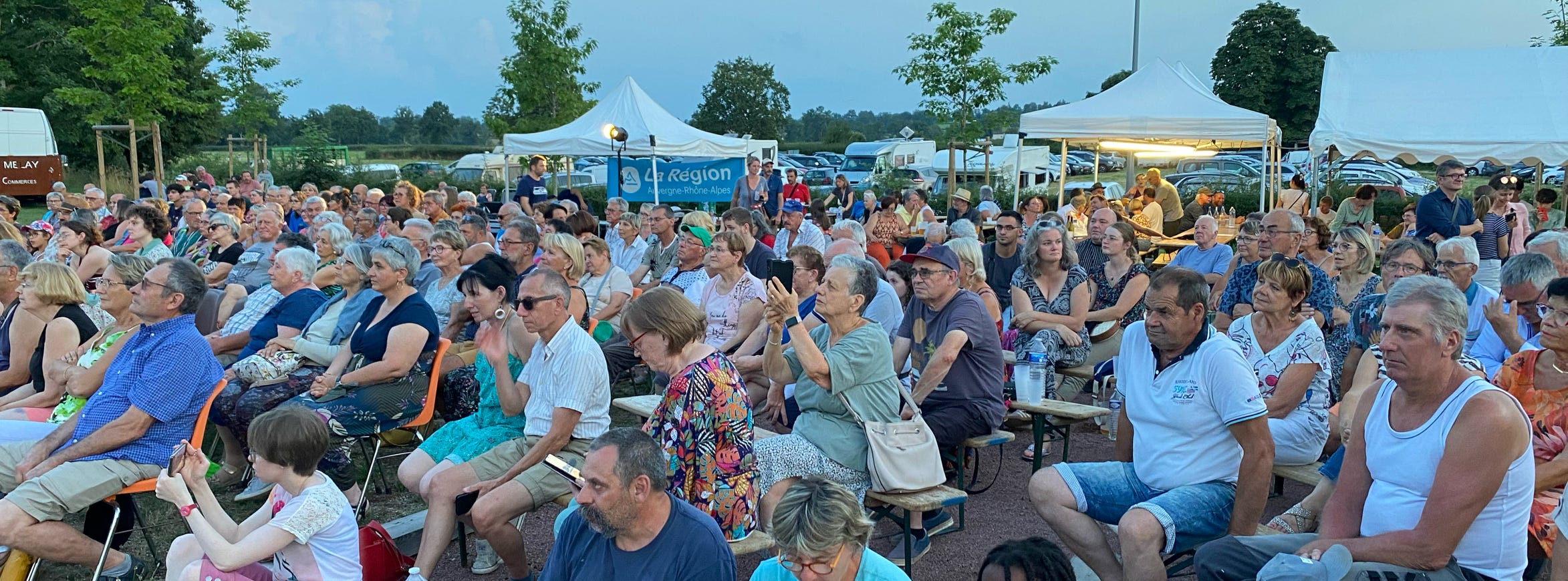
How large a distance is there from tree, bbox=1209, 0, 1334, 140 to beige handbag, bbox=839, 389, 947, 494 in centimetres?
4191

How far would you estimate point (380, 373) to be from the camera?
466cm

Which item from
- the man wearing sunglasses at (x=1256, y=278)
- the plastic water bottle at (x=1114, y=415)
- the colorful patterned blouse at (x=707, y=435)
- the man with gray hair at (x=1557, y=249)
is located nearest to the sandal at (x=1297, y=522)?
the plastic water bottle at (x=1114, y=415)

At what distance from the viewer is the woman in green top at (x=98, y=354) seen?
4.34m

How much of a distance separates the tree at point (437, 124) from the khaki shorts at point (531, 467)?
69.1 metres

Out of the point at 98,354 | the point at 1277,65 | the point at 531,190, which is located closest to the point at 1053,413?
the point at 98,354

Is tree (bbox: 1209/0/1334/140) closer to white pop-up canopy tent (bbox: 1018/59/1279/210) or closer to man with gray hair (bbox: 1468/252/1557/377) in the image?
white pop-up canopy tent (bbox: 1018/59/1279/210)

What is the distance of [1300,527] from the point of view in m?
3.31

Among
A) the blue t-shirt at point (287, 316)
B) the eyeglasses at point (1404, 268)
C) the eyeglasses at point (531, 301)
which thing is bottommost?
the blue t-shirt at point (287, 316)

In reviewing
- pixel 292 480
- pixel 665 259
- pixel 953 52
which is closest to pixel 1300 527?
pixel 292 480

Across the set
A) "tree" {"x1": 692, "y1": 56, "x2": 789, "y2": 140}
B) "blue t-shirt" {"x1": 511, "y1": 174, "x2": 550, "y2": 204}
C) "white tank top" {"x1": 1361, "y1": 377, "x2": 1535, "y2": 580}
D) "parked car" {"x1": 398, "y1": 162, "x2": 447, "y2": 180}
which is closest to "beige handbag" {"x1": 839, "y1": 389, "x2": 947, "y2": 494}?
"white tank top" {"x1": 1361, "y1": 377, "x2": 1535, "y2": 580}

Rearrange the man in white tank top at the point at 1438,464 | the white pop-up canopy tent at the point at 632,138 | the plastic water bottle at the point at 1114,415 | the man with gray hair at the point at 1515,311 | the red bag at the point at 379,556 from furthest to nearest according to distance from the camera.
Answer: the white pop-up canopy tent at the point at 632,138 → the plastic water bottle at the point at 1114,415 → the man with gray hair at the point at 1515,311 → the red bag at the point at 379,556 → the man in white tank top at the point at 1438,464

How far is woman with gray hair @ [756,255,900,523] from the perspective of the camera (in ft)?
12.3

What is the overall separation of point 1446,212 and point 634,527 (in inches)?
299

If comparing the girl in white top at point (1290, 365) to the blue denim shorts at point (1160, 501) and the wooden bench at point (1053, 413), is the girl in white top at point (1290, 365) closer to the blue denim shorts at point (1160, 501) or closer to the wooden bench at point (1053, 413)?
the wooden bench at point (1053, 413)
